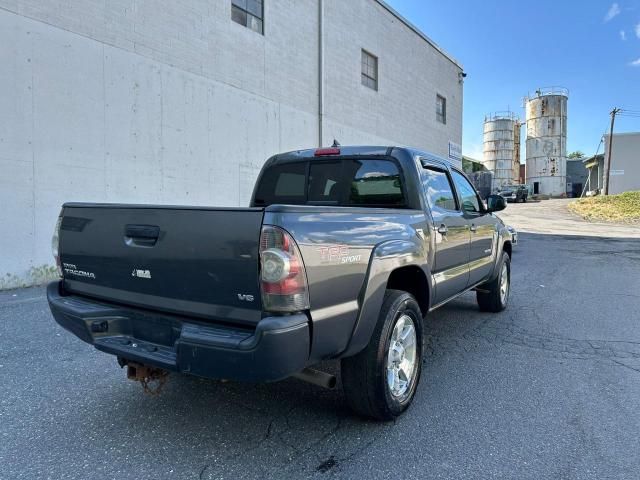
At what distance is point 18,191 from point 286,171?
5.27m

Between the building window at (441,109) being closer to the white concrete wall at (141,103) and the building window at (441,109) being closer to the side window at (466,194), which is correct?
the white concrete wall at (141,103)

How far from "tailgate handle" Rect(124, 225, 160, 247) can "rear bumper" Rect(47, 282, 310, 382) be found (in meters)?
0.43

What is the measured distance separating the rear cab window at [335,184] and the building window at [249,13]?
8.07m

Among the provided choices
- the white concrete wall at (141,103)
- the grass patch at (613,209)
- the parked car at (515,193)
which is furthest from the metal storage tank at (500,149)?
the white concrete wall at (141,103)

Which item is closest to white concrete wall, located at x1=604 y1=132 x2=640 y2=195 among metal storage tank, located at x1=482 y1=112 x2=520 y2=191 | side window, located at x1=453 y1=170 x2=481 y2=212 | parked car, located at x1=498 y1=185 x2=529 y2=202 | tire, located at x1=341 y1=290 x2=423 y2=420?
parked car, located at x1=498 y1=185 x2=529 y2=202

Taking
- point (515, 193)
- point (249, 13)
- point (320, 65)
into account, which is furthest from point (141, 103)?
point (515, 193)

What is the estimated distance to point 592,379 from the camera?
4.09 meters

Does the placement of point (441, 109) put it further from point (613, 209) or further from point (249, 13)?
point (613, 209)

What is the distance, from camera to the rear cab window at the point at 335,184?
4.09 meters

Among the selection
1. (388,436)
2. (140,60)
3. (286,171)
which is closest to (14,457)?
(388,436)

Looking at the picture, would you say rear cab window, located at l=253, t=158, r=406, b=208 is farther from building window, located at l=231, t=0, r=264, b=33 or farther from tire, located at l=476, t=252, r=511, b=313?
building window, located at l=231, t=0, r=264, b=33

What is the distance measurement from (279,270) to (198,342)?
23.6 inches

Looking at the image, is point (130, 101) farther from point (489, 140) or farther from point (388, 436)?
point (489, 140)

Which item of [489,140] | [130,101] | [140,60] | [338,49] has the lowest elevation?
[130,101]
